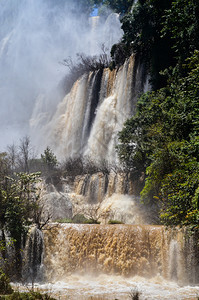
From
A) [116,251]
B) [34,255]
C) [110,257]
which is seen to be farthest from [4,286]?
[116,251]

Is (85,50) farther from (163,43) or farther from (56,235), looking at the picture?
(56,235)

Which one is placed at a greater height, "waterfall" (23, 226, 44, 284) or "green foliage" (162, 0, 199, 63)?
→ "green foliage" (162, 0, 199, 63)

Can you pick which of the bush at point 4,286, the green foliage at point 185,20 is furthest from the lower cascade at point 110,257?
the green foliage at point 185,20

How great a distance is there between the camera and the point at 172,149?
15.7m

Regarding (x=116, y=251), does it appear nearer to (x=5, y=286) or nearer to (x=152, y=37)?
(x=5, y=286)

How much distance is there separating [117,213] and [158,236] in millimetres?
8543

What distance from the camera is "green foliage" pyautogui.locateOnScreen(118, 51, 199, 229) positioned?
419 inches

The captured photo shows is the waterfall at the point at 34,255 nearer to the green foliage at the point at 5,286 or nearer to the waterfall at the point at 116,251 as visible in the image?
the waterfall at the point at 116,251

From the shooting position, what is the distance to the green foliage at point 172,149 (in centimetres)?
1065

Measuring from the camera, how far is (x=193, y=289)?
1217 cm

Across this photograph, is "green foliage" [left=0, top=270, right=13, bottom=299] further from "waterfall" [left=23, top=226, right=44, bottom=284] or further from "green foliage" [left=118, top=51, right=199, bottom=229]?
"waterfall" [left=23, top=226, right=44, bottom=284]

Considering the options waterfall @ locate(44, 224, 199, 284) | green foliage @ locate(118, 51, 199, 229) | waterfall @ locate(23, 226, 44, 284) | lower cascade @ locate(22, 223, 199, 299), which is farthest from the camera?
waterfall @ locate(23, 226, 44, 284)


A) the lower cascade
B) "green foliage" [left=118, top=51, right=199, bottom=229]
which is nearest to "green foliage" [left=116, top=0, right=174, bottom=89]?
"green foliage" [left=118, top=51, right=199, bottom=229]

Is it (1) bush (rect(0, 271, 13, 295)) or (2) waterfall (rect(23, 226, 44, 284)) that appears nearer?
(1) bush (rect(0, 271, 13, 295))
